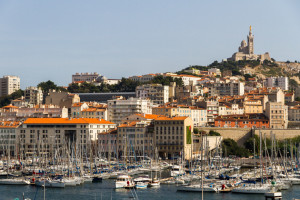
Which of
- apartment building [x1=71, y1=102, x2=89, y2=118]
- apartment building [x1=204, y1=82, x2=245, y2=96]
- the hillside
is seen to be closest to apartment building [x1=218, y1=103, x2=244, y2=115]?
apartment building [x1=204, y1=82, x2=245, y2=96]

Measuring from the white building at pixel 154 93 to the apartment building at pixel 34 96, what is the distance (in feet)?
57.5

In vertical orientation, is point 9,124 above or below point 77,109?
below

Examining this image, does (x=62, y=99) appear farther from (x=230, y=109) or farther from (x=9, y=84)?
(x=9, y=84)

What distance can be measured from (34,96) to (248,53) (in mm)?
74659

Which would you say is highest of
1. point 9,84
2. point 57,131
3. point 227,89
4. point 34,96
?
point 9,84

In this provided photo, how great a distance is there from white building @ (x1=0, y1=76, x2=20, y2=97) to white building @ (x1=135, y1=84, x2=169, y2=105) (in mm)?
46479

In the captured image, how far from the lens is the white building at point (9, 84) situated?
142875 mm

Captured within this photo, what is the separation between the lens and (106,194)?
4919cm

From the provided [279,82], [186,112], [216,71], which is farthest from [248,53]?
[186,112]

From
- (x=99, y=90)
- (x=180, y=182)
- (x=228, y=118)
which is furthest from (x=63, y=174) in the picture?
(x=99, y=90)

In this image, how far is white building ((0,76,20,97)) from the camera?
142875mm

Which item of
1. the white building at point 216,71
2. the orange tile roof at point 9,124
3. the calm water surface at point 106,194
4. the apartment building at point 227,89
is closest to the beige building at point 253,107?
the apartment building at point 227,89

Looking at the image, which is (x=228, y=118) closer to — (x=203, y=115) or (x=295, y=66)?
(x=203, y=115)

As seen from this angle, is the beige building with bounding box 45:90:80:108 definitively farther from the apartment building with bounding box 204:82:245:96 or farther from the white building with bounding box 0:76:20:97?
the white building with bounding box 0:76:20:97
